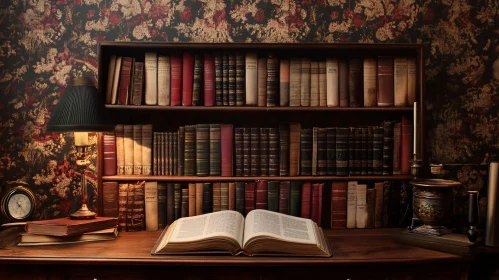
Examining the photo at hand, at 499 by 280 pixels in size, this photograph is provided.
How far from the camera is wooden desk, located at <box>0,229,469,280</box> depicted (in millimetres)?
1973

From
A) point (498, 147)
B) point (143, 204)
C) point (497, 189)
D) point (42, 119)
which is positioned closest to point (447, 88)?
point (498, 147)

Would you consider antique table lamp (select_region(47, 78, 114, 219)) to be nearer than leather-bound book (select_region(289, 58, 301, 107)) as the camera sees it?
Yes

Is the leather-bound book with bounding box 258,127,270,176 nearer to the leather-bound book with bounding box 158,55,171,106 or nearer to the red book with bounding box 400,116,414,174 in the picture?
the leather-bound book with bounding box 158,55,171,106

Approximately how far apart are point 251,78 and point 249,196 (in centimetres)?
59

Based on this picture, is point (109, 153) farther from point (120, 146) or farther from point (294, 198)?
point (294, 198)

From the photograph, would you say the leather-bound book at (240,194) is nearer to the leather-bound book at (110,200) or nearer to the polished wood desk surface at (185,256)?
the polished wood desk surface at (185,256)

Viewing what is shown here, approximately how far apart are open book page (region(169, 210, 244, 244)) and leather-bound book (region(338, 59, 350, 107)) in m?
0.77

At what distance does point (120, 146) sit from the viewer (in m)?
2.46

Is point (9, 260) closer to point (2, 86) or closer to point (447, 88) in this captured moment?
point (2, 86)

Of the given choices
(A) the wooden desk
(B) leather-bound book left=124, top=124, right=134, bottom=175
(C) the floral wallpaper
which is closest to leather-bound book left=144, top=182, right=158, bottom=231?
(B) leather-bound book left=124, top=124, right=134, bottom=175

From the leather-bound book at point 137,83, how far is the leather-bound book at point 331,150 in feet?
3.10

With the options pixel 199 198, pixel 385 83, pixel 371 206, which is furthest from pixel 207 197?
pixel 385 83

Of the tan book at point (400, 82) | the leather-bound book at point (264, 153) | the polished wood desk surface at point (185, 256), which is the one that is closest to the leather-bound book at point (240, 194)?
the leather-bound book at point (264, 153)

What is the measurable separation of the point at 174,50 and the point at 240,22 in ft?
1.31
